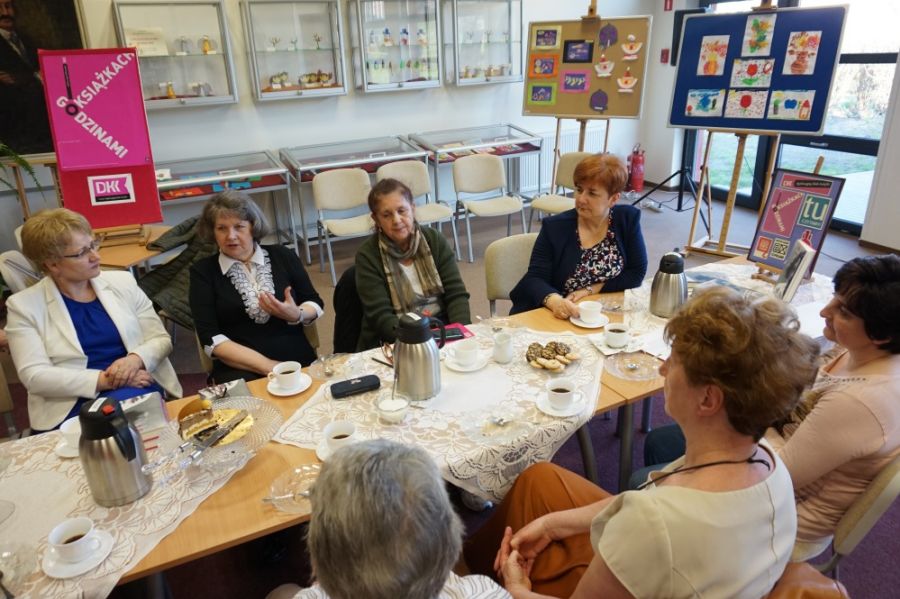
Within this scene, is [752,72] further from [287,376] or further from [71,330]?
[71,330]

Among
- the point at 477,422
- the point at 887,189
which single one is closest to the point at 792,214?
the point at 477,422

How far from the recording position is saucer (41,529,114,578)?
1.15 metres

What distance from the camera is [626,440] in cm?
197

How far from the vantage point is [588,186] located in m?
2.47

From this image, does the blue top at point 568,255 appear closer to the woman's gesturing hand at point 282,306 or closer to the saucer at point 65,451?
the woman's gesturing hand at point 282,306

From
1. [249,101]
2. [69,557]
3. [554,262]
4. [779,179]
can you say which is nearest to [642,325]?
[554,262]

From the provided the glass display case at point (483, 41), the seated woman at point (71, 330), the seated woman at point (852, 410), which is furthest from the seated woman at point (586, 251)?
the glass display case at point (483, 41)

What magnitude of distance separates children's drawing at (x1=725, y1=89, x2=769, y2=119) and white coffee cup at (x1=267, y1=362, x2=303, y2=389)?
3.52m

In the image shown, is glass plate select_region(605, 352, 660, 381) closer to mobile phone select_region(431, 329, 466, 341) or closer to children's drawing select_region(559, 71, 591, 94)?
mobile phone select_region(431, 329, 466, 341)

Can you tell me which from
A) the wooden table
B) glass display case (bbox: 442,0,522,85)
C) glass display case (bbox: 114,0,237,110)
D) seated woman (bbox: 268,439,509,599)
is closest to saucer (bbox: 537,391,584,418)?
seated woman (bbox: 268,439,509,599)

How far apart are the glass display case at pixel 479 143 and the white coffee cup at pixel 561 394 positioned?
3834 mm

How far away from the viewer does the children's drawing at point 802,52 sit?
3564mm

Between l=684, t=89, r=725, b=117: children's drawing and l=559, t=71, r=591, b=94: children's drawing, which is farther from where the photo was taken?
l=559, t=71, r=591, b=94: children's drawing

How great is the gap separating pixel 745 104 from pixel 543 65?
1.67m
